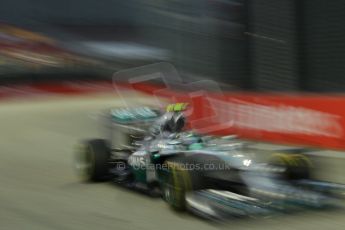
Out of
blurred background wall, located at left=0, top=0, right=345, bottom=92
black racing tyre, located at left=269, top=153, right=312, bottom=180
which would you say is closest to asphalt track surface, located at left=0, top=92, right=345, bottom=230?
black racing tyre, located at left=269, top=153, right=312, bottom=180

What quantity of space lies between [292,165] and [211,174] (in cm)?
97

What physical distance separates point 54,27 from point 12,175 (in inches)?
992

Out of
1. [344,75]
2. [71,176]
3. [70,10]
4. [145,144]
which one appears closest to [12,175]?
[71,176]

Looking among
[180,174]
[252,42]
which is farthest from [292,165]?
[252,42]

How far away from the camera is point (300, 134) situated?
11.1 meters

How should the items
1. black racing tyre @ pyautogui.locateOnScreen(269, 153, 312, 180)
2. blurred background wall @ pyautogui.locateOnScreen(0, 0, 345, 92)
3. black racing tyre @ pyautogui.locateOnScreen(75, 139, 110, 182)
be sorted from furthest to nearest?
blurred background wall @ pyautogui.locateOnScreen(0, 0, 345, 92)
black racing tyre @ pyautogui.locateOnScreen(75, 139, 110, 182)
black racing tyre @ pyautogui.locateOnScreen(269, 153, 312, 180)

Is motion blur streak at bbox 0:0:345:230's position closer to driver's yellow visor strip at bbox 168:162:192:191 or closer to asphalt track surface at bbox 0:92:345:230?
asphalt track surface at bbox 0:92:345:230

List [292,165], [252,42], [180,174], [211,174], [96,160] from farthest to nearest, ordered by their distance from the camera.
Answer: [252,42], [96,160], [292,165], [211,174], [180,174]

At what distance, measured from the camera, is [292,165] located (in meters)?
7.12

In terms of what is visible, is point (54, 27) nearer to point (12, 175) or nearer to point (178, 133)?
point (12, 175)

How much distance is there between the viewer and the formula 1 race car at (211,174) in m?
6.52

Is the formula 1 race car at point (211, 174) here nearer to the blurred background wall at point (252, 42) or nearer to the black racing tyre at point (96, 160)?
the black racing tyre at point (96, 160)

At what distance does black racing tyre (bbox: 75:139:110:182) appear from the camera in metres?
8.41

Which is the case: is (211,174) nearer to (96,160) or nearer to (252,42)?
(96,160)
